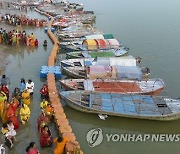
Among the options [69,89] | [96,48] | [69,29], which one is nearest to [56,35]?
[69,29]

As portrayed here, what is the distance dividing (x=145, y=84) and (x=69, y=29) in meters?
17.2

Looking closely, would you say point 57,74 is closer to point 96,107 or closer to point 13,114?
point 96,107

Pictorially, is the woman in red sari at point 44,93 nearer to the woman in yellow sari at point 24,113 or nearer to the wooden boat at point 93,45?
the woman in yellow sari at point 24,113

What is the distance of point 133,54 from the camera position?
32.8 m

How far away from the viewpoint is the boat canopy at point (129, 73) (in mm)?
22734

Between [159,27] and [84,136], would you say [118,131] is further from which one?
[159,27]

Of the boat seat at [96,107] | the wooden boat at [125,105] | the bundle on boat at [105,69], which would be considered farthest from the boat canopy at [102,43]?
the boat seat at [96,107]

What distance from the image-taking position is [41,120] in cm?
1633

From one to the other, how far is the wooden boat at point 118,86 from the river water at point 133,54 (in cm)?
182

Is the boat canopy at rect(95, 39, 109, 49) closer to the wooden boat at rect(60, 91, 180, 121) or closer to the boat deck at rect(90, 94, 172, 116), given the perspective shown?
the wooden boat at rect(60, 91, 180, 121)

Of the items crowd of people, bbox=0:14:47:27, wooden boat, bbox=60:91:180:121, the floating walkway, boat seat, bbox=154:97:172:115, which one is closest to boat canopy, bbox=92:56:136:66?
the floating walkway

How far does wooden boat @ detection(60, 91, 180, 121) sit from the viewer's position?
60.6 feet

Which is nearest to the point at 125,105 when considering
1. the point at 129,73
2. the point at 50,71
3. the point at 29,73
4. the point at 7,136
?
the point at 129,73

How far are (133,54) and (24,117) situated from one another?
1824 cm
